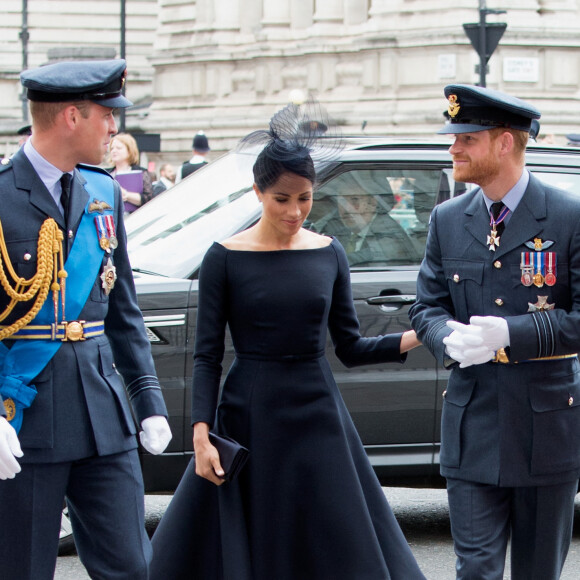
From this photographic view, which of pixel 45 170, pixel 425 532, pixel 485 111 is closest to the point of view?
pixel 45 170

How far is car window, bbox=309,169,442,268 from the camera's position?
6.42 m

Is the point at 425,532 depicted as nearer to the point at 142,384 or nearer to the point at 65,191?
the point at 142,384

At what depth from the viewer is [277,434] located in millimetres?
4305

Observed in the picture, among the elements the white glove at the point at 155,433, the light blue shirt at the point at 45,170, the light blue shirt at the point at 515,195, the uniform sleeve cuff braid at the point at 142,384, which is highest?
the light blue shirt at the point at 45,170

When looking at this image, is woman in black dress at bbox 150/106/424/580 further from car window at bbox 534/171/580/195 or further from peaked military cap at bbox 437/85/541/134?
car window at bbox 534/171/580/195

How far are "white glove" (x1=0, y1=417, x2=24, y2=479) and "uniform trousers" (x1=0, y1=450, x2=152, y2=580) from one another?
0.65ft

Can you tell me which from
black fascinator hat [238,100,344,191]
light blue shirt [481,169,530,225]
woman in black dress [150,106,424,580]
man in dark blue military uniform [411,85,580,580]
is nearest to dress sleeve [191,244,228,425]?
woman in black dress [150,106,424,580]

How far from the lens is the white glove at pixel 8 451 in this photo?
3684mm

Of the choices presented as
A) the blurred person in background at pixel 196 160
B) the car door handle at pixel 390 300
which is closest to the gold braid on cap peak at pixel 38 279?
the car door handle at pixel 390 300

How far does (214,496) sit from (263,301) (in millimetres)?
635

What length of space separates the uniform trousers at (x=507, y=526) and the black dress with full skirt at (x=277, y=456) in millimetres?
190

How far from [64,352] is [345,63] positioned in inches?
819

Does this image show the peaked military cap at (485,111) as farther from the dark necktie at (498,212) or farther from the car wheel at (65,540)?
the car wheel at (65,540)

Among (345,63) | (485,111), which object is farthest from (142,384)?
(345,63)
